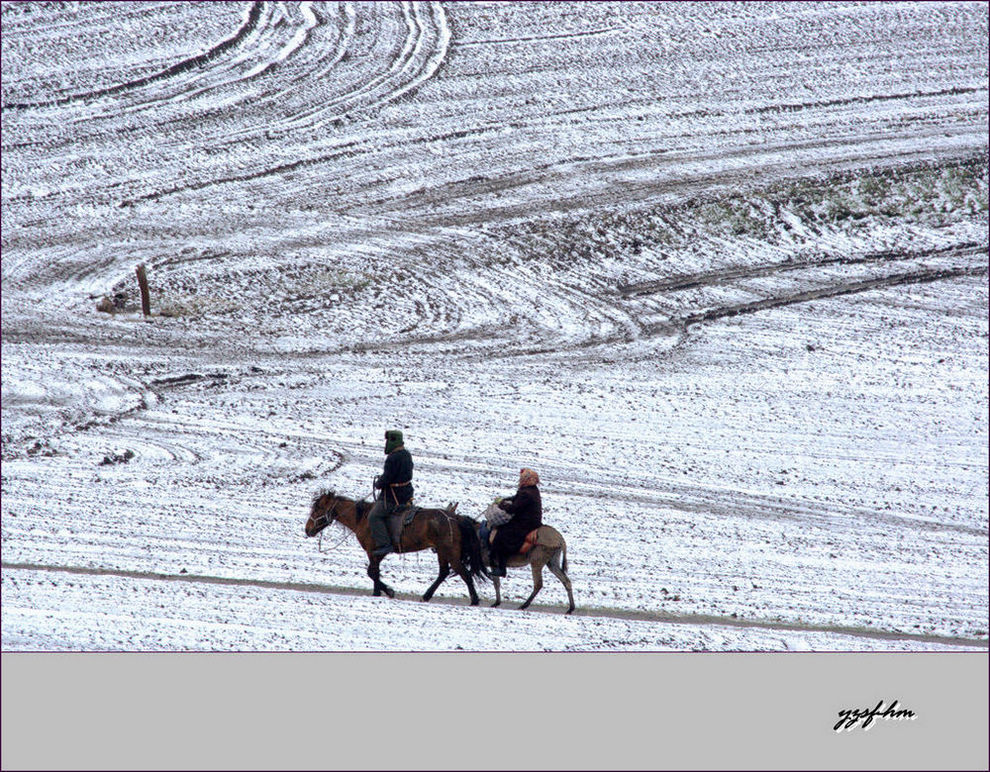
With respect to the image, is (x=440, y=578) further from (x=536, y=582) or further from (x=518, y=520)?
(x=518, y=520)

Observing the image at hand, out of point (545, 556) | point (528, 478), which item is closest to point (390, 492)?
point (528, 478)

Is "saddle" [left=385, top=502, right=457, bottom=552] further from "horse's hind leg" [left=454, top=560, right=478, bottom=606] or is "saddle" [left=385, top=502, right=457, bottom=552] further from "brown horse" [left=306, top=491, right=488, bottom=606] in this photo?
"horse's hind leg" [left=454, top=560, right=478, bottom=606]

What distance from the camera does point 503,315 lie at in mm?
18016

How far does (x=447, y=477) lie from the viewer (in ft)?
46.2

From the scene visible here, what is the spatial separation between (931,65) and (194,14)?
16501 mm

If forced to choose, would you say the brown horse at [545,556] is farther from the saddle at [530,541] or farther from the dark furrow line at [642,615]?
the dark furrow line at [642,615]

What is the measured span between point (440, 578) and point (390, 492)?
1.13m

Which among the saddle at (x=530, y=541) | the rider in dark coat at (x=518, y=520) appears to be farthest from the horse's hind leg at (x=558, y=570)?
the rider in dark coat at (x=518, y=520)

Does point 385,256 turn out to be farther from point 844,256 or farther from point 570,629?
point 570,629

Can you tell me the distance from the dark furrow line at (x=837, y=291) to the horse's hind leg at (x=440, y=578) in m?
8.11

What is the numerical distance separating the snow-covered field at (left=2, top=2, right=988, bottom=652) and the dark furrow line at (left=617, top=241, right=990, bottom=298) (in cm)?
7

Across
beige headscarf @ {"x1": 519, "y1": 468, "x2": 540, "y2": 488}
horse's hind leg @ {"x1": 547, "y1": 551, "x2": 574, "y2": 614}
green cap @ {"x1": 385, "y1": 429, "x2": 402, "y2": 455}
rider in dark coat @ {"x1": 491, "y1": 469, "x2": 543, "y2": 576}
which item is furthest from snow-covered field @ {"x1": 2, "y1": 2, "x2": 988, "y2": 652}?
green cap @ {"x1": 385, "y1": 429, "x2": 402, "y2": 455}

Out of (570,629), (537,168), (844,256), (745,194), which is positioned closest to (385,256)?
(537,168)

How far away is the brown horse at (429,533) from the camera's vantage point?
1104cm
